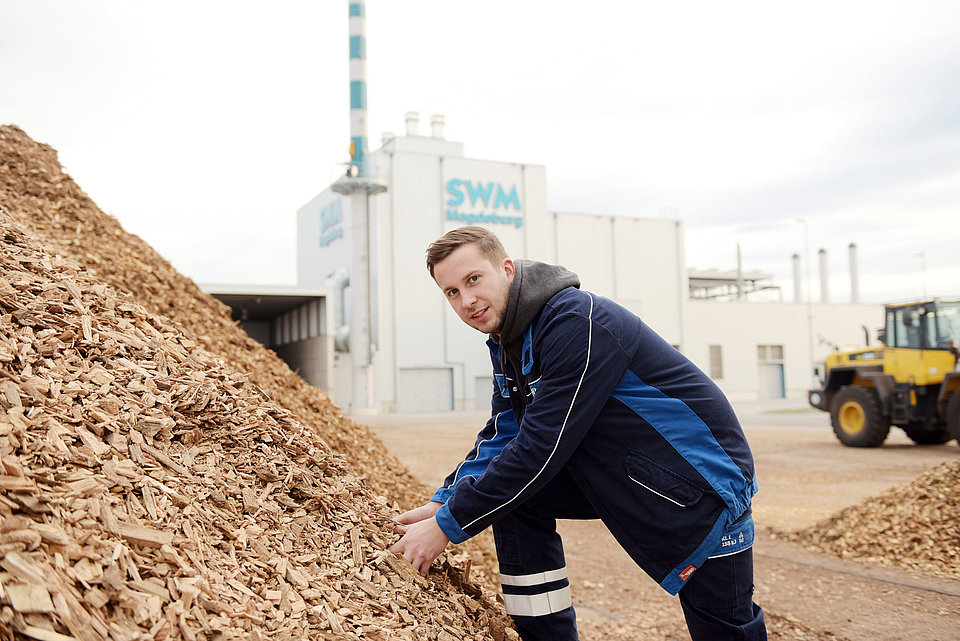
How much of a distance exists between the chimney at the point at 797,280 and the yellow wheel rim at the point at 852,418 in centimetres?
3629

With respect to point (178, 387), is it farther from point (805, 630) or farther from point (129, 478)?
point (805, 630)

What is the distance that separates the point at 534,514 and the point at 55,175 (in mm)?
4446

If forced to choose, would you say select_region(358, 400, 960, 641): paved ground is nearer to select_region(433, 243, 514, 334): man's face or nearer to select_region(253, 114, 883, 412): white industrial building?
select_region(433, 243, 514, 334): man's face

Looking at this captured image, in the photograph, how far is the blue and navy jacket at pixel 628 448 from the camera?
2191 millimetres

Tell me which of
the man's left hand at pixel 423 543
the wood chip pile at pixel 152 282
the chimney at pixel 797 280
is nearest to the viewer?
the man's left hand at pixel 423 543

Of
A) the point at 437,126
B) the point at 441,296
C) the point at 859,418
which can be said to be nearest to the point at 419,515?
the point at 859,418

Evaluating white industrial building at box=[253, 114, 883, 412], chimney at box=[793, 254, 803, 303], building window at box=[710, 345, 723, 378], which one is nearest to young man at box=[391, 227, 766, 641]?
white industrial building at box=[253, 114, 883, 412]

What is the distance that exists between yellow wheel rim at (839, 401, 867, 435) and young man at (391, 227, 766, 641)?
12.6 m

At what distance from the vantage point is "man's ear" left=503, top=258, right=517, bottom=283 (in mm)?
2459

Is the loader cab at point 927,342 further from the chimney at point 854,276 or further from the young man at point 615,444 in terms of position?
the chimney at point 854,276

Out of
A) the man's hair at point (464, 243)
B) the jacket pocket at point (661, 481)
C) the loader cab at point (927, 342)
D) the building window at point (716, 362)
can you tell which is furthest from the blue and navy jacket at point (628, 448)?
the building window at point (716, 362)

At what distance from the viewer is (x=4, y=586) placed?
4.96 ft

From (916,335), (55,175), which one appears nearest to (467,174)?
(916,335)

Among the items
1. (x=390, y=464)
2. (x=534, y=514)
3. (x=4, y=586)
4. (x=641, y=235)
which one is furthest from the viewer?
(x=641, y=235)
